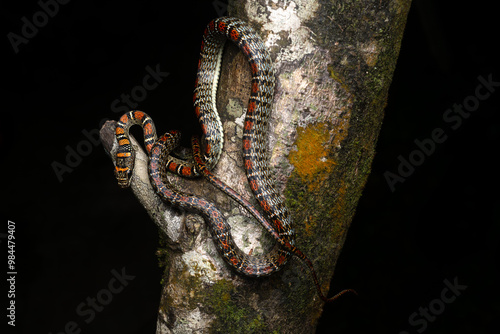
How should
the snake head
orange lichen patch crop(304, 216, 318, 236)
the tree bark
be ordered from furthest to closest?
the snake head, orange lichen patch crop(304, 216, 318, 236), the tree bark

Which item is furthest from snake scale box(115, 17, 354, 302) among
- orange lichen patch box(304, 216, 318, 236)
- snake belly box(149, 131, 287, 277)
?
orange lichen patch box(304, 216, 318, 236)

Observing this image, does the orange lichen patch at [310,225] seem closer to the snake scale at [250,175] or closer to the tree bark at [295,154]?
the tree bark at [295,154]

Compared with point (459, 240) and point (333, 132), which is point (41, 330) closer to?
point (333, 132)

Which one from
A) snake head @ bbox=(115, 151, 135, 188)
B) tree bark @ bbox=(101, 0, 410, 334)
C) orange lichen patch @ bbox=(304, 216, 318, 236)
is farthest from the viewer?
snake head @ bbox=(115, 151, 135, 188)

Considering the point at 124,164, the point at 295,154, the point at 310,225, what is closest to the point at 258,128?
the point at 295,154

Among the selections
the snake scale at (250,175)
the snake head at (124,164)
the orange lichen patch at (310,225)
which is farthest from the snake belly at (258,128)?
the snake head at (124,164)

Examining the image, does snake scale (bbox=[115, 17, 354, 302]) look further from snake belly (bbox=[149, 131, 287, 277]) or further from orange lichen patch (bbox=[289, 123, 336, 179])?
orange lichen patch (bbox=[289, 123, 336, 179])

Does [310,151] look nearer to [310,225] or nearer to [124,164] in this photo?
[310,225]

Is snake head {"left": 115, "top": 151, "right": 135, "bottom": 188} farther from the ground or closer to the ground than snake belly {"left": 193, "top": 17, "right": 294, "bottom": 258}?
farther from the ground

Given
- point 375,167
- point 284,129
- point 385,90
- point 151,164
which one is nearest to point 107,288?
point 151,164
